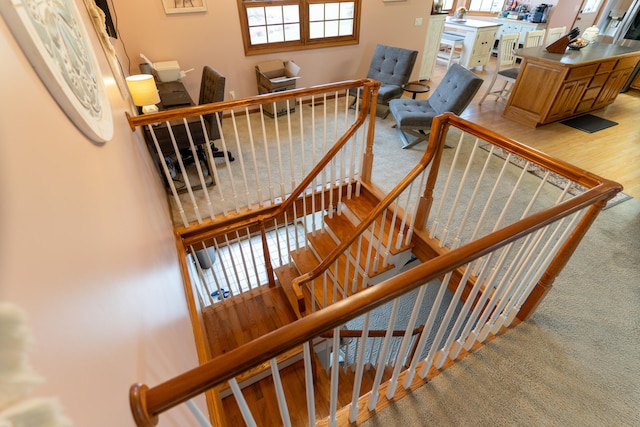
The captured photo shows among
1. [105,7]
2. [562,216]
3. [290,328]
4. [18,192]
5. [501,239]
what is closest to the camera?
[18,192]

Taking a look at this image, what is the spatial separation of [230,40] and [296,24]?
39.9 inches

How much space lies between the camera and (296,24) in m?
4.45

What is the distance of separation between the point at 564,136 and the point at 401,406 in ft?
→ 14.4

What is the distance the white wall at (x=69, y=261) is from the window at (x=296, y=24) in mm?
3775

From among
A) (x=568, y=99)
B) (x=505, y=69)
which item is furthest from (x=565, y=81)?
(x=505, y=69)

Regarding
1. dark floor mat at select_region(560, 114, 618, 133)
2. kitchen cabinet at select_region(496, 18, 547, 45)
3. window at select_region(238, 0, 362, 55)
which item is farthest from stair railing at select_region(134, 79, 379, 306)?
kitchen cabinet at select_region(496, 18, 547, 45)

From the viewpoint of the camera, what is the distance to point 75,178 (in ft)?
2.64

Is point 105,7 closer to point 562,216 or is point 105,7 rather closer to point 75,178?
point 75,178

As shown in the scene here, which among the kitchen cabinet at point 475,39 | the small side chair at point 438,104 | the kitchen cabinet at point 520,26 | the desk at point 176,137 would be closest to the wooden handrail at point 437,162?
the desk at point 176,137

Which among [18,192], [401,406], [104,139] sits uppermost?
[18,192]

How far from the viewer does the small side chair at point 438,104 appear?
3.39m

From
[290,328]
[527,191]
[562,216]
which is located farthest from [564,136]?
[290,328]

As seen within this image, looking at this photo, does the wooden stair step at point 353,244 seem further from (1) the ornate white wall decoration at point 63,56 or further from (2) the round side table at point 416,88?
(2) the round side table at point 416,88

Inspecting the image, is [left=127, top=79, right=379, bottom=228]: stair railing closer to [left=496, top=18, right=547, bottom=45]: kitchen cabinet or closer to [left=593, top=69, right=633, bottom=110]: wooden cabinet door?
[left=593, top=69, right=633, bottom=110]: wooden cabinet door
